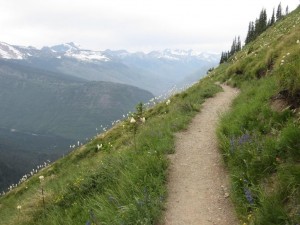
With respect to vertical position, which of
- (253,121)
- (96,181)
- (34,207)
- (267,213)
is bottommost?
(34,207)

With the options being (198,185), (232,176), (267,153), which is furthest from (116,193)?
(267,153)

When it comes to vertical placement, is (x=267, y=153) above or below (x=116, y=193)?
above

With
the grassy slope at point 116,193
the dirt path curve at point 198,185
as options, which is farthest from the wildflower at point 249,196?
the grassy slope at point 116,193

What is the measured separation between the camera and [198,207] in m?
8.38

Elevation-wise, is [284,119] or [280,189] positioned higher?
[284,119]

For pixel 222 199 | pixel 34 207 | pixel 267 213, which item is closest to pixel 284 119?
pixel 222 199

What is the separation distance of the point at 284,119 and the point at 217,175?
2.23m

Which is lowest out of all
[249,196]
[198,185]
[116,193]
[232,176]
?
[116,193]

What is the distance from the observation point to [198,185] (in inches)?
375

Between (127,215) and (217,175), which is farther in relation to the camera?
(217,175)

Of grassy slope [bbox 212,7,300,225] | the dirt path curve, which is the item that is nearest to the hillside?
grassy slope [bbox 212,7,300,225]

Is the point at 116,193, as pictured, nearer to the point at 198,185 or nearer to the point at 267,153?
the point at 198,185

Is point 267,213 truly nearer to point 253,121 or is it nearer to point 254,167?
point 254,167

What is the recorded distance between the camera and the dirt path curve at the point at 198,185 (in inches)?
315
